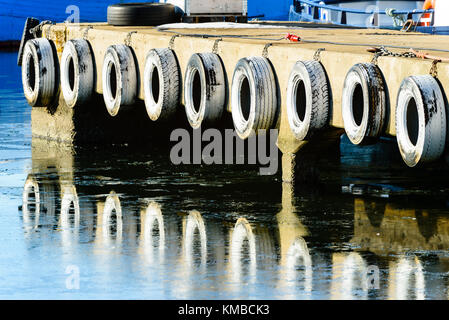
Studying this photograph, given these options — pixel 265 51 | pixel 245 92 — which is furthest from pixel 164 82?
pixel 265 51

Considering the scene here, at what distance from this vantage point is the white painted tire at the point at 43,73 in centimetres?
1948

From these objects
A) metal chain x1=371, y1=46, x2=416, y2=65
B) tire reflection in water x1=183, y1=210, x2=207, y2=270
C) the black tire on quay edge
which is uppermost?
the black tire on quay edge

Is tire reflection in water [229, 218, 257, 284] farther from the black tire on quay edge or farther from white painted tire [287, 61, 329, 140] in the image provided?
the black tire on quay edge

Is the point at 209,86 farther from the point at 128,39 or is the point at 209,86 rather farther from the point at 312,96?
the point at 128,39

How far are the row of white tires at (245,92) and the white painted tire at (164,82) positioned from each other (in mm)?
14

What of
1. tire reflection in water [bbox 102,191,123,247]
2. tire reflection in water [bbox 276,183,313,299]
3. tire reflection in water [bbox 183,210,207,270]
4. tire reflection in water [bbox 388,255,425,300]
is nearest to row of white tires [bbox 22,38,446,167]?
tire reflection in water [bbox 276,183,313,299]

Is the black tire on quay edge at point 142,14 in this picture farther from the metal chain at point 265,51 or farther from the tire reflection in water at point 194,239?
the tire reflection in water at point 194,239

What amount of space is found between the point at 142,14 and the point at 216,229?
8068 millimetres

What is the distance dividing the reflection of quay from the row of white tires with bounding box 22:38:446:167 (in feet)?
3.06

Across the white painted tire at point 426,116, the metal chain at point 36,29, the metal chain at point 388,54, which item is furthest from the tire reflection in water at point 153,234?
the metal chain at point 36,29

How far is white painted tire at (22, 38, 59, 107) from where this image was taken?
19484 millimetres
